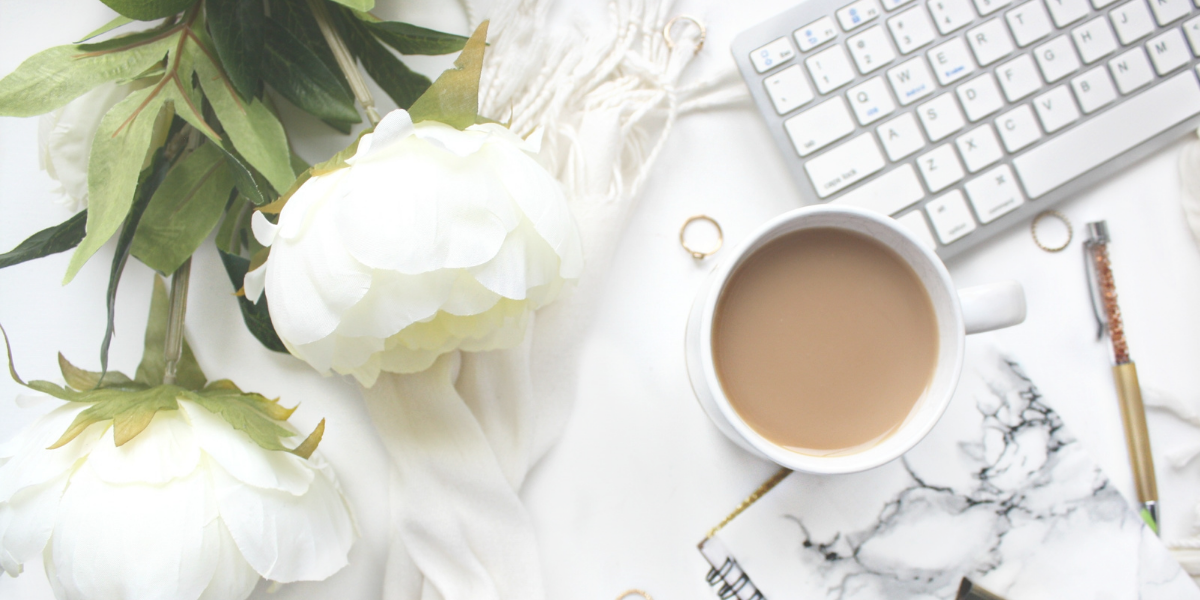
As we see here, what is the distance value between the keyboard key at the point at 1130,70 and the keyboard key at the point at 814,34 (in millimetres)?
202

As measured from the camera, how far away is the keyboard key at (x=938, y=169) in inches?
18.2

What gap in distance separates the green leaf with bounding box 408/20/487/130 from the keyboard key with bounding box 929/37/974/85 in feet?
1.06

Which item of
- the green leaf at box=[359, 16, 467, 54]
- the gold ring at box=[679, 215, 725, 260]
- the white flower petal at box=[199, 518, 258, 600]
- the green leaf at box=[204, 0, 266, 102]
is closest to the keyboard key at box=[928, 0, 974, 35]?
the gold ring at box=[679, 215, 725, 260]

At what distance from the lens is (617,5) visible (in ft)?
1.62

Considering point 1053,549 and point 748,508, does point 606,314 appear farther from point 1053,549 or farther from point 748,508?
point 1053,549

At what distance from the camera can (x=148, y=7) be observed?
353mm

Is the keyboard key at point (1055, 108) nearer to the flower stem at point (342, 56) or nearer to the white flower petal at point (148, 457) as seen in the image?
the flower stem at point (342, 56)

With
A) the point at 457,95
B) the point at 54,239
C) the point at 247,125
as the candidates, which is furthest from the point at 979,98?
the point at 54,239

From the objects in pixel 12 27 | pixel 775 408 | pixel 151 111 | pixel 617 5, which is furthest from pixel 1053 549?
pixel 12 27

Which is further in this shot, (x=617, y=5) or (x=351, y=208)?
(x=617, y=5)

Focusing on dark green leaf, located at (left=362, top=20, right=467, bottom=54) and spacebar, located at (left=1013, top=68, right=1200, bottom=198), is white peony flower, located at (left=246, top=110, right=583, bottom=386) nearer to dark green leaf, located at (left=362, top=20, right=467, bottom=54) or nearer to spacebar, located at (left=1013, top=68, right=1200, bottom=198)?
dark green leaf, located at (left=362, top=20, right=467, bottom=54)

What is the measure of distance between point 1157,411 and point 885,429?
242mm

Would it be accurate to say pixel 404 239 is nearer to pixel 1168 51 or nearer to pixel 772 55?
pixel 772 55

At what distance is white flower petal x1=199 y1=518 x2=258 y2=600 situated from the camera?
333 mm
